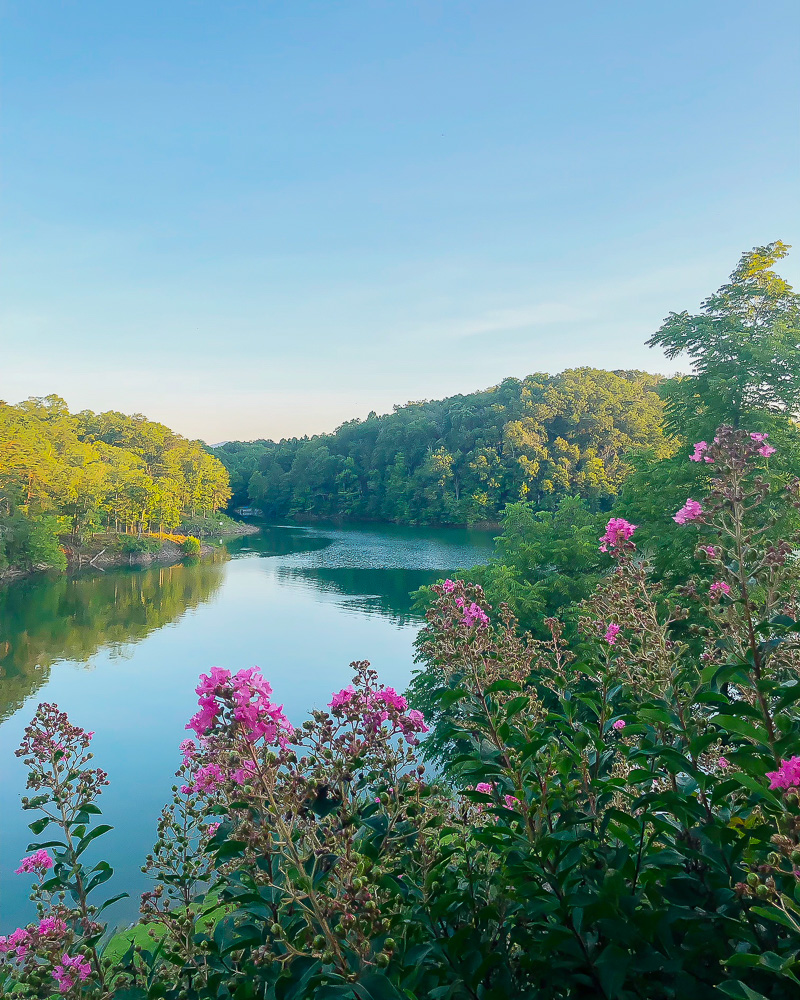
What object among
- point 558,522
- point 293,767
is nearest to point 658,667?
point 293,767

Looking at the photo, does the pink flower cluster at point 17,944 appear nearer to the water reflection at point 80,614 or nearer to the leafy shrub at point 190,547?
the water reflection at point 80,614

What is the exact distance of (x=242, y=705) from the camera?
1.25 metres

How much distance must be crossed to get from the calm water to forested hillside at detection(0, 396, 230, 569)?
3.36 meters

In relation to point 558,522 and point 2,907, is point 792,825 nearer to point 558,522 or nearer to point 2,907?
point 2,907

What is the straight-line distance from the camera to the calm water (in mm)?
9297

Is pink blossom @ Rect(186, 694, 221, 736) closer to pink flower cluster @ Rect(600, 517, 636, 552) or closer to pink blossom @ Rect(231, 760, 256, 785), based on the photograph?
pink blossom @ Rect(231, 760, 256, 785)

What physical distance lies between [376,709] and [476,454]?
51.0 m

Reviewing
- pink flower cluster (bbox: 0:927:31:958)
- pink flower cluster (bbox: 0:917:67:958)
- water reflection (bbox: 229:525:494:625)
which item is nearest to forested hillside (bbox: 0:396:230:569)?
water reflection (bbox: 229:525:494:625)

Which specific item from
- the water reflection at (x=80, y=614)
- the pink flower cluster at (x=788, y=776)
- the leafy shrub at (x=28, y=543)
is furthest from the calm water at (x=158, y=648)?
the pink flower cluster at (x=788, y=776)

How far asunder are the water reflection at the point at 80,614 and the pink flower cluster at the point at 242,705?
1397 cm

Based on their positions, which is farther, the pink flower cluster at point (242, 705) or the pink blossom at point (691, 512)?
the pink blossom at point (691, 512)

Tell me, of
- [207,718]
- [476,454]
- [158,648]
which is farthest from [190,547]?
[207,718]

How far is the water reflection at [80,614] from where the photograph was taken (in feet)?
51.6

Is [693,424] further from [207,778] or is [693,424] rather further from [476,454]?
[476,454]
